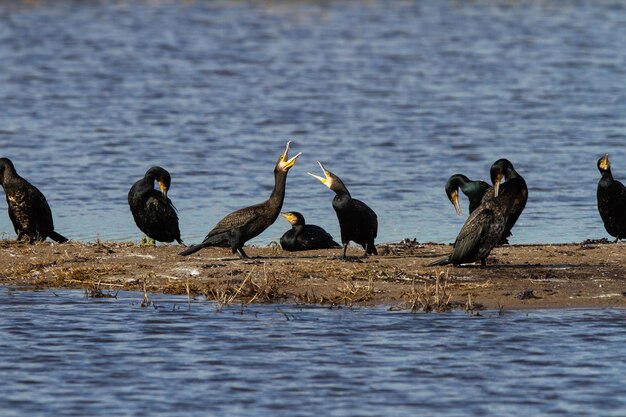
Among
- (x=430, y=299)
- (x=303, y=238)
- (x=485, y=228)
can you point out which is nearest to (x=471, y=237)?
(x=485, y=228)

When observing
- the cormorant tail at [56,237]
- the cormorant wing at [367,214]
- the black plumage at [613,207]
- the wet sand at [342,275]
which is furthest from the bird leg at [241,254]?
the black plumage at [613,207]

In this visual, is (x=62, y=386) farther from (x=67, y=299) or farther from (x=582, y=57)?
(x=582, y=57)

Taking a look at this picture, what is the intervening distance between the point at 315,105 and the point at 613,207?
14.7 m

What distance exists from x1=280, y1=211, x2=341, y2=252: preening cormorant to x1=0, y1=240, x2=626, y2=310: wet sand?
0.53 feet

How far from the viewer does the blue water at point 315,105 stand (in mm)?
19734

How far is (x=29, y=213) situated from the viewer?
51.8 feet

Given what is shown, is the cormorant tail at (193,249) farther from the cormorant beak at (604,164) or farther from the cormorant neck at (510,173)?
the cormorant beak at (604,164)

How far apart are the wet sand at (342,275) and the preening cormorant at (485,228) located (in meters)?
0.18

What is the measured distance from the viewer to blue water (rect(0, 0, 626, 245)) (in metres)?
19.7

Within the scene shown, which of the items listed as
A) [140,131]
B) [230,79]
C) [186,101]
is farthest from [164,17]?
[140,131]

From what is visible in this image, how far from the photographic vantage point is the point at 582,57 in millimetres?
38438

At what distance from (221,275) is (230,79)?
21.6 meters

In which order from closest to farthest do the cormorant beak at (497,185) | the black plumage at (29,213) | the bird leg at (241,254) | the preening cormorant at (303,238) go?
the cormorant beak at (497,185) < the bird leg at (241,254) < the preening cormorant at (303,238) < the black plumage at (29,213)

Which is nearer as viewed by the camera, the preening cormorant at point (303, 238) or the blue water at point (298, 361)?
the blue water at point (298, 361)
